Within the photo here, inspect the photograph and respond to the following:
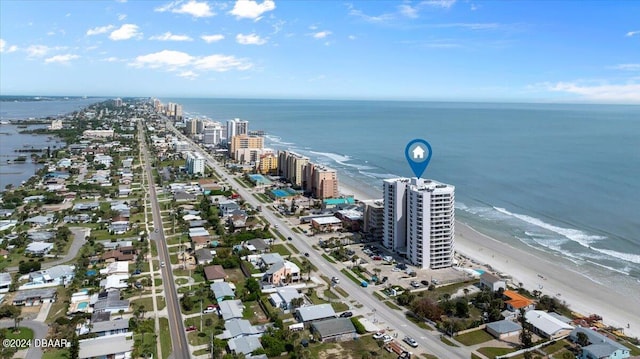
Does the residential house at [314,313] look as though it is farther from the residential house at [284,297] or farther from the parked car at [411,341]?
the parked car at [411,341]

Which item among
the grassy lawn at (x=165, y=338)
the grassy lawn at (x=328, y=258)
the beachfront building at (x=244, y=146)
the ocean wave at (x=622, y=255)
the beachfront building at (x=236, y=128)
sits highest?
the beachfront building at (x=236, y=128)

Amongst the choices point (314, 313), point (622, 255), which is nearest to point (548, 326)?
point (314, 313)

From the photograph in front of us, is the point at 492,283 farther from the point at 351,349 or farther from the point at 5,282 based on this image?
the point at 5,282

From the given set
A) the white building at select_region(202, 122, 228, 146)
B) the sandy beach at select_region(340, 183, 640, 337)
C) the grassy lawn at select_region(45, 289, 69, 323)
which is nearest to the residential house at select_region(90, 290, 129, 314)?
the grassy lawn at select_region(45, 289, 69, 323)

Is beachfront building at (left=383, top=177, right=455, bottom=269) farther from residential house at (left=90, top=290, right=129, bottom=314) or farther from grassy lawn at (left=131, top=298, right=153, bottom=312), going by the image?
residential house at (left=90, top=290, right=129, bottom=314)

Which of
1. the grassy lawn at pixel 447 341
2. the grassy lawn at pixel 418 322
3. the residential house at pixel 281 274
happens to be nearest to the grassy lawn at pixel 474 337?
the grassy lawn at pixel 447 341

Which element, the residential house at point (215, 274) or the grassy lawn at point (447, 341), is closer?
the grassy lawn at point (447, 341)

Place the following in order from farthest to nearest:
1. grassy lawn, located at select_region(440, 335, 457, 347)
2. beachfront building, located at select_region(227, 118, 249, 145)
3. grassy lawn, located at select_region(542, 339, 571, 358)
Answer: beachfront building, located at select_region(227, 118, 249, 145)
grassy lawn, located at select_region(440, 335, 457, 347)
grassy lawn, located at select_region(542, 339, 571, 358)
